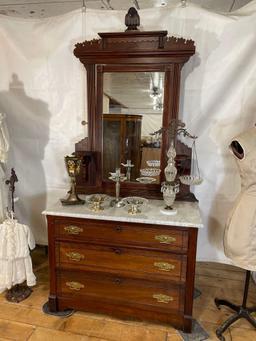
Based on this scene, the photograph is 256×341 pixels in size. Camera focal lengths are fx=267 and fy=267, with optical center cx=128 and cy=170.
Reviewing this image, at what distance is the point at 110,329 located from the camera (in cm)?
169

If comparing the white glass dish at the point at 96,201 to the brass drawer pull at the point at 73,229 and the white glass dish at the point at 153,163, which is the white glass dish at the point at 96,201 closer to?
the brass drawer pull at the point at 73,229

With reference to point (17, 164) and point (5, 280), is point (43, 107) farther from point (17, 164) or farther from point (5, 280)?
point (5, 280)

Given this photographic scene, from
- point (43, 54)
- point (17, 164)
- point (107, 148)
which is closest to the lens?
point (107, 148)

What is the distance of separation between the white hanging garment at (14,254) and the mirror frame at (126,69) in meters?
0.53

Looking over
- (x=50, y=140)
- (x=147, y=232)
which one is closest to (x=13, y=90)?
(x=50, y=140)

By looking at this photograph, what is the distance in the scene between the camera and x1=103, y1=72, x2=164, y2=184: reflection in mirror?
6.03ft

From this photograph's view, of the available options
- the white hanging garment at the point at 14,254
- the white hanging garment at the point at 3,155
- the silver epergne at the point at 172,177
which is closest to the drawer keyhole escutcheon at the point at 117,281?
the silver epergne at the point at 172,177

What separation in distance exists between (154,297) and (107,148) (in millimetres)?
1050

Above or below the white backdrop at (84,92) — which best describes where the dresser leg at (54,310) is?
below

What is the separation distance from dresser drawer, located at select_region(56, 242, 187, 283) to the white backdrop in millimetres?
650

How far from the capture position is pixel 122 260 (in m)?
1.65

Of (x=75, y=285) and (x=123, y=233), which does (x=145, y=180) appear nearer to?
(x=123, y=233)

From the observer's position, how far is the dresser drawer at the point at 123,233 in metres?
1.56

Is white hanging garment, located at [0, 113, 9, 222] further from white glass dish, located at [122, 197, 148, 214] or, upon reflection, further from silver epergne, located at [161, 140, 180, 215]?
silver epergne, located at [161, 140, 180, 215]
